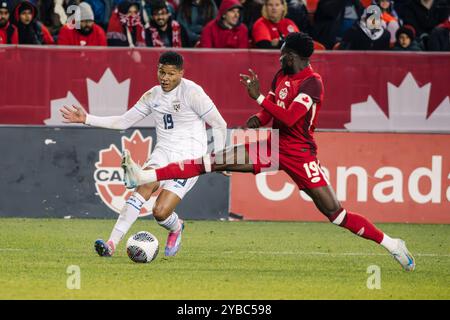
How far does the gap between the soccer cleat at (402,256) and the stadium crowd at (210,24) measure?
22.1ft

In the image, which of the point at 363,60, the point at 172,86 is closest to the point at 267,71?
the point at 363,60

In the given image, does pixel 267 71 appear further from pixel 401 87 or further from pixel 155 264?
pixel 155 264

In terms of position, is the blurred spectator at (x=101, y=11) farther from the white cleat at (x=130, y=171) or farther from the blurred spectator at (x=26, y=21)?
the white cleat at (x=130, y=171)

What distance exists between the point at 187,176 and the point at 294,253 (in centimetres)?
223

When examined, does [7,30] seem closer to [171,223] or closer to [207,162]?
[171,223]

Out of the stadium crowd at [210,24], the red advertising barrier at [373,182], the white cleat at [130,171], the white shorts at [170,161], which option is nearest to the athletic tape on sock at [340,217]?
the white shorts at [170,161]

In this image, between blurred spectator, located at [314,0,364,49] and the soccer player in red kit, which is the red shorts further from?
blurred spectator, located at [314,0,364,49]

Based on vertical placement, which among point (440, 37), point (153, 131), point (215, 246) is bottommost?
point (215, 246)

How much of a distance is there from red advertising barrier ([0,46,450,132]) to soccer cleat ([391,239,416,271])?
209 inches

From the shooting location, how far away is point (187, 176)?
35.6 feet

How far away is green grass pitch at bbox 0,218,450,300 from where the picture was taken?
949 cm

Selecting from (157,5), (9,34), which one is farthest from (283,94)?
(9,34)

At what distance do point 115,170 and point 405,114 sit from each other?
4125 millimetres
